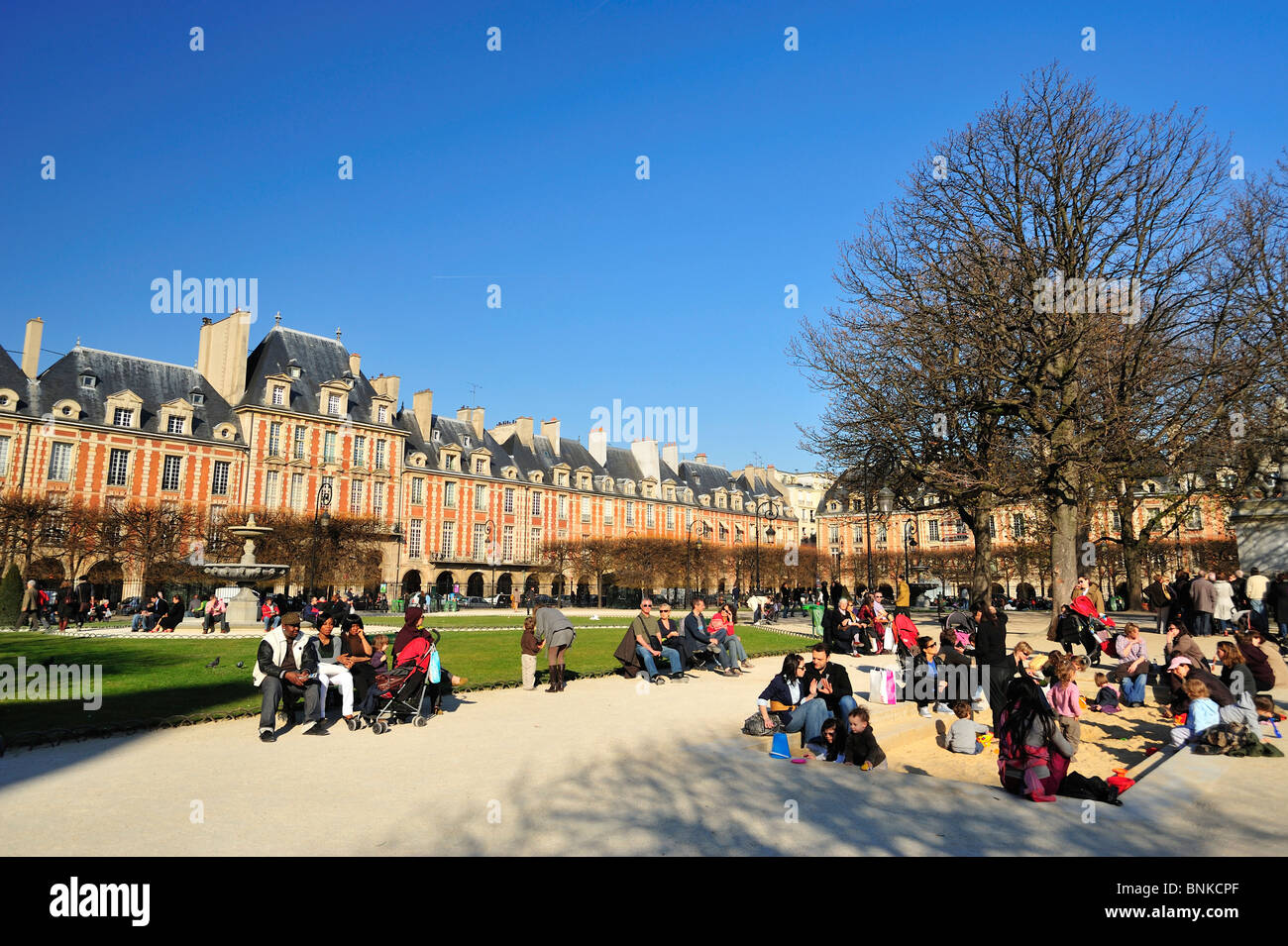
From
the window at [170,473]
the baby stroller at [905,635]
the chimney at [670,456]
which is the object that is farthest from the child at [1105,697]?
the chimney at [670,456]

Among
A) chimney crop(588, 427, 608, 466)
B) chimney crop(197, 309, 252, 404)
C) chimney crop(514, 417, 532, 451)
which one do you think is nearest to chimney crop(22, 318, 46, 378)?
chimney crop(197, 309, 252, 404)

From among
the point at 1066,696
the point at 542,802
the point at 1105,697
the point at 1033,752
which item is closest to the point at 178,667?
the point at 542,802

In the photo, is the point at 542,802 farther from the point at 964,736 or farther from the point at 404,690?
the point at 964,736

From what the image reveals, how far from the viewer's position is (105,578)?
129 feet

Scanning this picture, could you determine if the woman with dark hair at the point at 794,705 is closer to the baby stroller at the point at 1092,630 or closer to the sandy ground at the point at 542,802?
the sandy ground at the point at 542,802

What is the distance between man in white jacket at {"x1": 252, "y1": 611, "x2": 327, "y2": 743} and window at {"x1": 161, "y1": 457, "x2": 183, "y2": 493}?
39920 mm

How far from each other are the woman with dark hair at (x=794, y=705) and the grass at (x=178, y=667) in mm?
5289

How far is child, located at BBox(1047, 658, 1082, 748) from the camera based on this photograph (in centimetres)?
932

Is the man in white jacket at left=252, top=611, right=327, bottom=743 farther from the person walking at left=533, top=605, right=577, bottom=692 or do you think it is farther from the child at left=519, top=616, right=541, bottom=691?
the person walking at left=533, top=605, right=577, bottom=692

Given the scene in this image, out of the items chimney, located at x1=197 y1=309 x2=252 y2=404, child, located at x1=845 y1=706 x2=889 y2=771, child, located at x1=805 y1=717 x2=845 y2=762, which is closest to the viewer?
child, located at x1=845 y1=706 x2=889 y2=771

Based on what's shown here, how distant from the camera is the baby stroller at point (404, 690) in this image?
9516mm

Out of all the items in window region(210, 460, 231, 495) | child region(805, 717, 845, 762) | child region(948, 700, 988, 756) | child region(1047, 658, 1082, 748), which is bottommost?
child region(948, 700, 988, 756)

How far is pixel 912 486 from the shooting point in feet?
77.4
